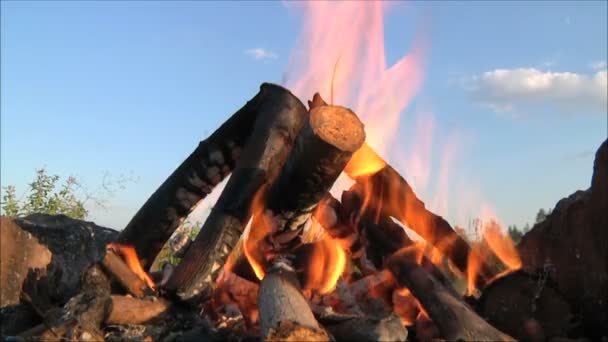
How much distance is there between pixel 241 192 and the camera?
14.8ft

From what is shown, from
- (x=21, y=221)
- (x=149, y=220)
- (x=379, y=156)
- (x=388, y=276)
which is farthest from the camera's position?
(x=21, y=221)

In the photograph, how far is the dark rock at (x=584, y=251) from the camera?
393 centimetres

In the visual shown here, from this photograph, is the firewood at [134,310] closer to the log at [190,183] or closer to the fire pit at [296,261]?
the fire pit at [296,261]

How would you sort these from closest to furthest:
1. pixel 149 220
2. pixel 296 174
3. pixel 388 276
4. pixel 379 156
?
pixel 296 174 → pixel 388 276 → pixel 379 156 → pixel 149 220

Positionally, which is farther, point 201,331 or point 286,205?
point 286,205

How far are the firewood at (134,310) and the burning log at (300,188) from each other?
29.6 inches

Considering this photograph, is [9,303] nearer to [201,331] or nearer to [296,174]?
[201,331]

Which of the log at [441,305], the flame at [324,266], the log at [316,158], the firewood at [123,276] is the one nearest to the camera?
the log at [441,305]

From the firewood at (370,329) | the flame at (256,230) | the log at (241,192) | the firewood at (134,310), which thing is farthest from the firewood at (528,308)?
the firewood at (134,310)

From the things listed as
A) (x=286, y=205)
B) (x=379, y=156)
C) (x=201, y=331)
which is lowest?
(x=201, y=331)

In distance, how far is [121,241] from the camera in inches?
207

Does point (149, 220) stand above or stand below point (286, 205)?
below

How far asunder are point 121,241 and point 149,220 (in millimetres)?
315

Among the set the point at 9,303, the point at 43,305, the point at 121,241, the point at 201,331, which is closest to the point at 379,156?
the point at 201,331
